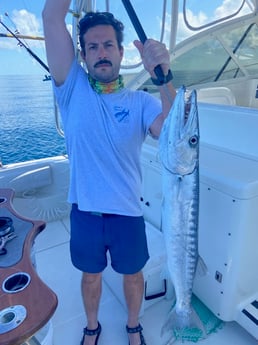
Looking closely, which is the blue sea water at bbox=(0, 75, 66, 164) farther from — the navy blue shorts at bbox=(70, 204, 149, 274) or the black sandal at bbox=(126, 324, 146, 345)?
the black sandal at bbox=(126, 324, 146, 345)

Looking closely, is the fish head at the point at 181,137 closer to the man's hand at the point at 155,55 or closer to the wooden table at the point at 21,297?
the man's hand at the point at 155,55

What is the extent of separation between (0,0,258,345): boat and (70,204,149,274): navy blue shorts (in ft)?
0.89

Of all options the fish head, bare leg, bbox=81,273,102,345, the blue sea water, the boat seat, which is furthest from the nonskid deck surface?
the blue sea water

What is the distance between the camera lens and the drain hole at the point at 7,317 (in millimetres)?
793

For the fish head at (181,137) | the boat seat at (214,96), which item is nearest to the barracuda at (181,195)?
the fish head at (181,137)

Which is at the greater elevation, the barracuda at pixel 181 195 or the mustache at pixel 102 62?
the mustache at pixel 102 62

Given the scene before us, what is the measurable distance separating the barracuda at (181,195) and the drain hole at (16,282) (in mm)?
557

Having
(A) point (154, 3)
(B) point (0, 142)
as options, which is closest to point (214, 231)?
(A) point (154, 3)

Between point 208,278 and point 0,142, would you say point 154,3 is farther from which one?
point 0,142

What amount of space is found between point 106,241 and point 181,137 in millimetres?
681

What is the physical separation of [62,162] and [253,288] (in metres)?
2.03

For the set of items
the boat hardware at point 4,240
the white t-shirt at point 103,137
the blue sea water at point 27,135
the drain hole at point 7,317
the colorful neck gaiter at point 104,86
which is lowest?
the blue sea water at point 27,135

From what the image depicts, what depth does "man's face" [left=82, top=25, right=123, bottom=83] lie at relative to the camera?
1.15 m

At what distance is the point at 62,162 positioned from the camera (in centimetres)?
274
